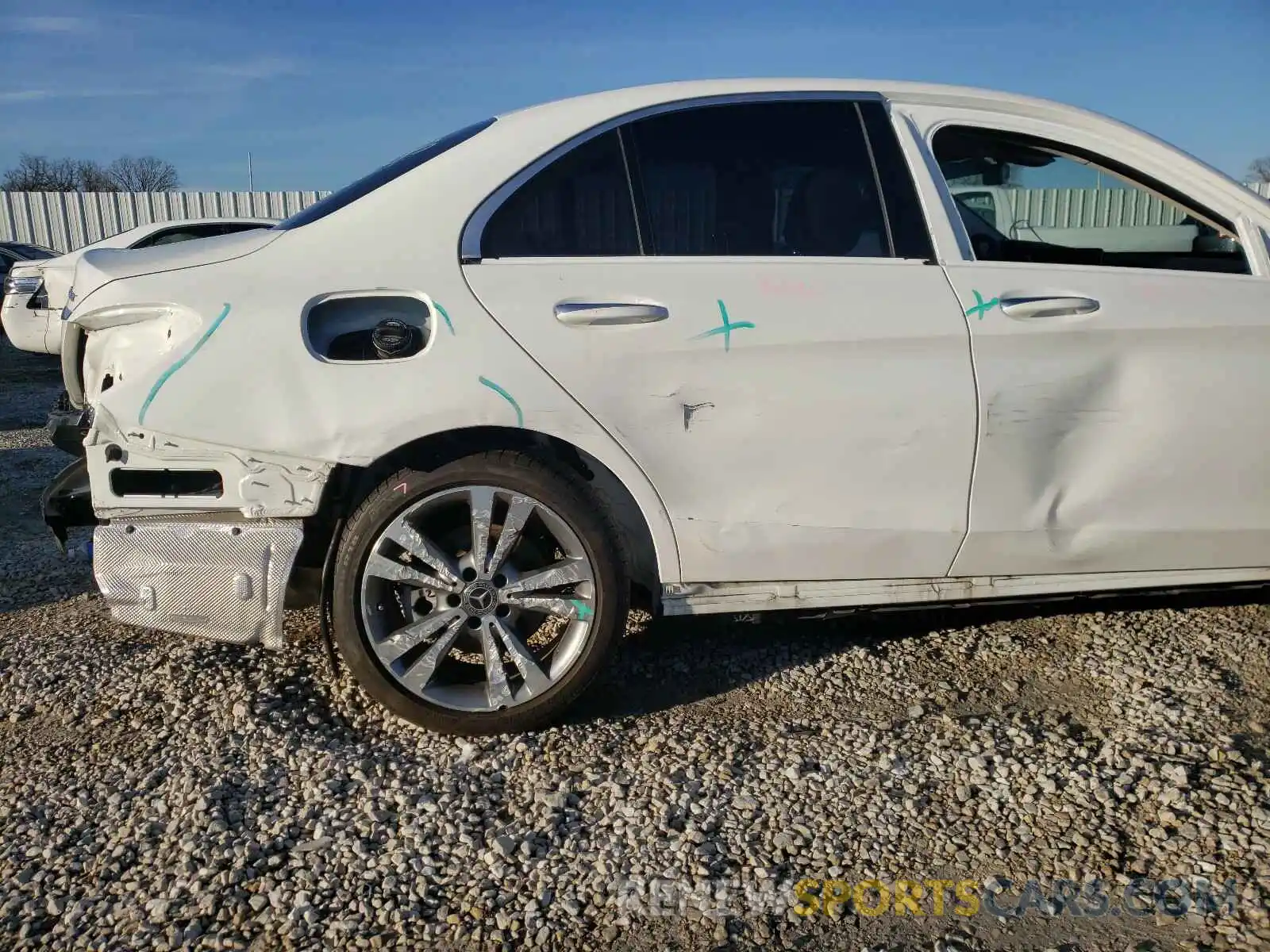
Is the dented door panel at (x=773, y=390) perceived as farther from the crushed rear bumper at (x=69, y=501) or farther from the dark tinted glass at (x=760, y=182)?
the crushed rear bumper at (x=69, y=501)

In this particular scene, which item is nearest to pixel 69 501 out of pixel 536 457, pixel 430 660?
pixel 430 660

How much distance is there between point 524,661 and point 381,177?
1.49 meters

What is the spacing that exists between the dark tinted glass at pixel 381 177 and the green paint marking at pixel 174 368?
1.23 feet

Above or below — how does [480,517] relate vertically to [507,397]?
below

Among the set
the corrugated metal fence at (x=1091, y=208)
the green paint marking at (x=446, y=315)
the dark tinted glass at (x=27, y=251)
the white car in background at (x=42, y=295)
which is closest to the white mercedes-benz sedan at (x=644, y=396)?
the green paint marking at (x=446, y=315)

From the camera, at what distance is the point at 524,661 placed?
9.38ft

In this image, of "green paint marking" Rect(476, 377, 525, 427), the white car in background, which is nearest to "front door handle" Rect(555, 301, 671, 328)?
"green paint marking" Rect(476, 377, 525, 427)

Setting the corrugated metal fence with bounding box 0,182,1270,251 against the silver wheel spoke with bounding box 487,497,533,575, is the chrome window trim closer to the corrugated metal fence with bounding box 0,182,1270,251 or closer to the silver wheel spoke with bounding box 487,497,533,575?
the silver wheel spoke with bounding box 487,497,533,575

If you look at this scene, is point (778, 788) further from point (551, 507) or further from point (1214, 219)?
point (1214, 219)

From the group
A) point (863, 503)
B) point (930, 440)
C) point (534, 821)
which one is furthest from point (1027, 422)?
point (534, 821)

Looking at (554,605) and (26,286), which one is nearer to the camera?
(554,605)

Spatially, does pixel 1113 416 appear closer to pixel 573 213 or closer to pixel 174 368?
pixel 573 213

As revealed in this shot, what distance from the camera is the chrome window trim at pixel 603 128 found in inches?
110

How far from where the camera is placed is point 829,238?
2.96 metres
